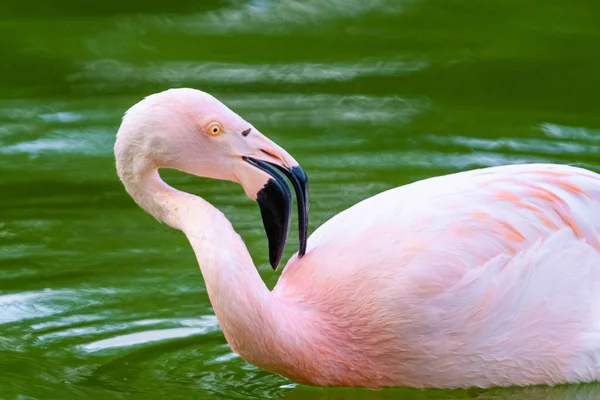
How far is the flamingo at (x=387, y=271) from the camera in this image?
5.59 metres

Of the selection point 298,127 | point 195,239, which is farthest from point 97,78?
point 195,239

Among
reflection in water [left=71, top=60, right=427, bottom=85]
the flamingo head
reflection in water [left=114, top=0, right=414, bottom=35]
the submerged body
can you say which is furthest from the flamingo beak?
reflection in water [left=114, top=0, right=414, bottom=35]

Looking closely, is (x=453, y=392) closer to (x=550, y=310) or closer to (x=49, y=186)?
(x=550, y=310)

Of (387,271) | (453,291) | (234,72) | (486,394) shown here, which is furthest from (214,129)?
(234,72)

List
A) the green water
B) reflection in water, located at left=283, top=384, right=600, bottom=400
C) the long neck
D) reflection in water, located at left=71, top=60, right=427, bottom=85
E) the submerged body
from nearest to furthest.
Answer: the long neck, the submerged body, reflection in water, located at left=283, top=384, right=600, bottom=400, the green water, reflection in water, located at left=71, top=60, right=427, bottom=85

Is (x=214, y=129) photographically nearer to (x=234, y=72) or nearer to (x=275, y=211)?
(x=275, y=211)

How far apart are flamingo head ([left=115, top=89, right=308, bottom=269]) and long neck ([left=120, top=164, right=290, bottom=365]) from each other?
0.17 meters

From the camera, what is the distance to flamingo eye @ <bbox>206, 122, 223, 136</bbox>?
220 inches

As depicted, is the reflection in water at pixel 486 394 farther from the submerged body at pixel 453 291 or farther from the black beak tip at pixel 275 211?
the black beak tip at pixel 275 211

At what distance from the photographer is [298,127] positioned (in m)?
8.95

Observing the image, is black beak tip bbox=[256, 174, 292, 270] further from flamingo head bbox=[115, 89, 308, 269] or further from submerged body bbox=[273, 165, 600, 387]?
submerged body bbox=[273, 165, 600, 387]

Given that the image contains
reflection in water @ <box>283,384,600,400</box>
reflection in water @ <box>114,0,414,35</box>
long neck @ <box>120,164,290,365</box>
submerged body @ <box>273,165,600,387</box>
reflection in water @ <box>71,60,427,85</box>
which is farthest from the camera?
reflection in water @ <box>114,0,414,35</box>

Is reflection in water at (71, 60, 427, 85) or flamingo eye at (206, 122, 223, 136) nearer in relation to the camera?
flamingo eye at (206, 122, 223, 136)

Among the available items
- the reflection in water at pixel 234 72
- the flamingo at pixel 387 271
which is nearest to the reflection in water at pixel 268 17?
the reflection in water at pixel 234 72
